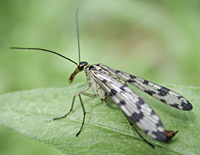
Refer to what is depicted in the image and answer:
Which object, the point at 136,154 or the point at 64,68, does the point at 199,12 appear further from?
the point at 136,154

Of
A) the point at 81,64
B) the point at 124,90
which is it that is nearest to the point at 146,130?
the point at 124,90

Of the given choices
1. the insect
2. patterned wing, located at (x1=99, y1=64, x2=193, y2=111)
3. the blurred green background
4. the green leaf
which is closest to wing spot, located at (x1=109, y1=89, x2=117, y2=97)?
the insect

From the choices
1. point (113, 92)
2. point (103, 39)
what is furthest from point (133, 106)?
point (103, 39)

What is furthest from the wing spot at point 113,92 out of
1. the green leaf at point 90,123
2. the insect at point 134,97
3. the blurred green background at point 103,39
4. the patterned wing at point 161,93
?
the blurred green background at point 103,39

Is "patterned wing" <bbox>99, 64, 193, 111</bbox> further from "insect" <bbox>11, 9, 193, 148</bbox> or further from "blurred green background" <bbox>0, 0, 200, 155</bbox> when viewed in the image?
"blurred green background" <bbox>0, 0, 200, 155</bbox>

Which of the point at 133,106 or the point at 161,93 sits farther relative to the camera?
the point at 161,93

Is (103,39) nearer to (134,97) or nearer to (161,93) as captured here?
(161,93)
